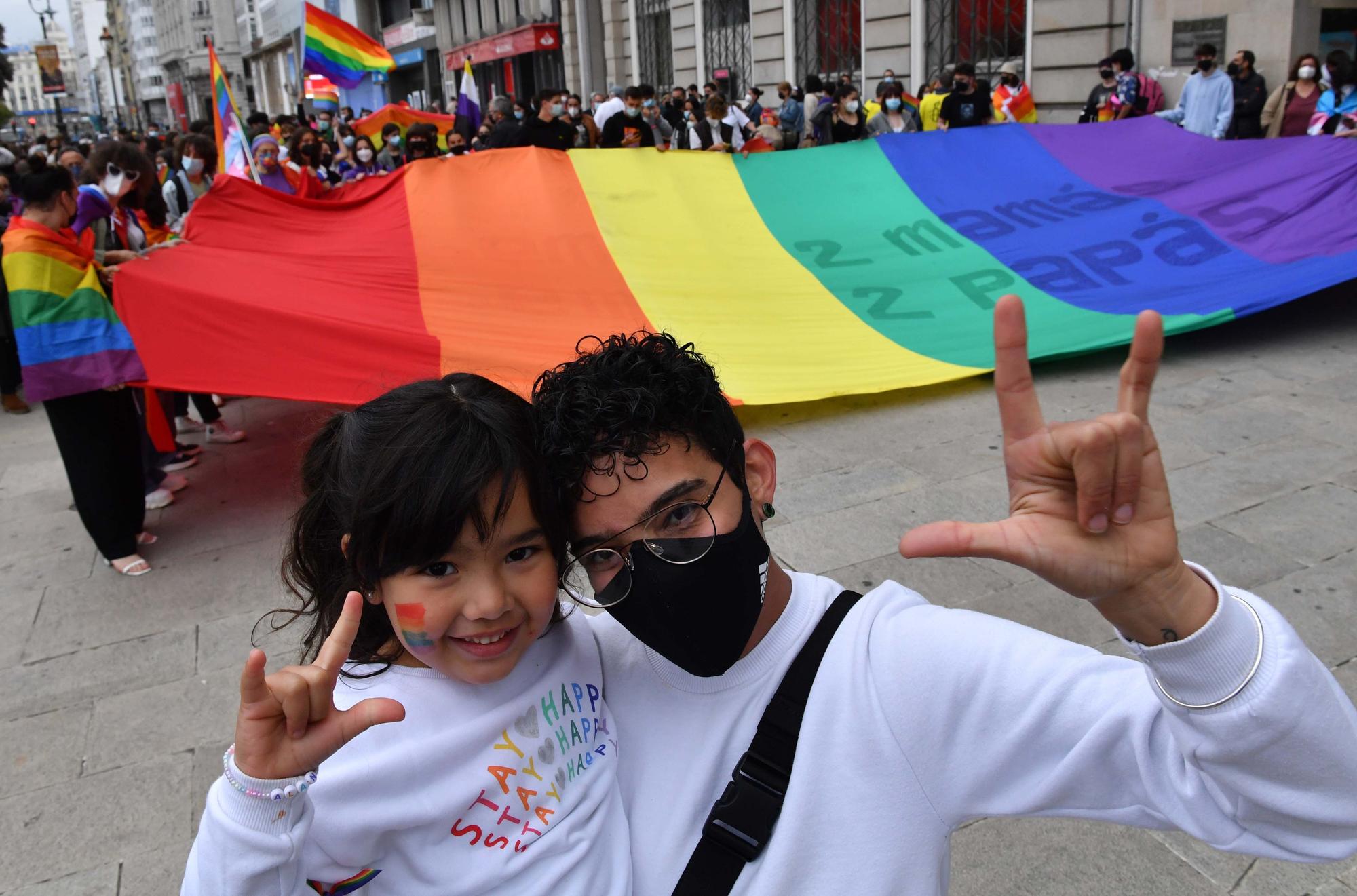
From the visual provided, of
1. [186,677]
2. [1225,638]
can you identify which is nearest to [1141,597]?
[1225,638]

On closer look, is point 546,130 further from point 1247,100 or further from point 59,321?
point 1247,100

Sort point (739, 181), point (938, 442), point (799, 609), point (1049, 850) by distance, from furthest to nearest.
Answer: point (739, 181)
point (938, 442)
point (1049, 850)
point (799, 609)

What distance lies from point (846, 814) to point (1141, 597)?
1.54 ft

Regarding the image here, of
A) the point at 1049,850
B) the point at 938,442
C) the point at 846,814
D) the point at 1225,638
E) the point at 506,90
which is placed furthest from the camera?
the point at 506,90

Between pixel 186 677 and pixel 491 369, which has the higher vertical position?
pixel 491 369

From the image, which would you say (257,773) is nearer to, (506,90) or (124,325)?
(124,325)

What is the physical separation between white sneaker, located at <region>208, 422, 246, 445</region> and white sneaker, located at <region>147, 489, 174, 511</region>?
110 cm

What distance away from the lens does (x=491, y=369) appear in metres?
5.50

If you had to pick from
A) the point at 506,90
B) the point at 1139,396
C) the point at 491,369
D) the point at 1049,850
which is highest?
the point at 506,90

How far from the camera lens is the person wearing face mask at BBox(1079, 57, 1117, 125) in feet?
38.2

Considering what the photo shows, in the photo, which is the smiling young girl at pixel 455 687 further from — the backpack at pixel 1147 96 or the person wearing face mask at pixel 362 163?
the person wearing face mask at pixel 362 163

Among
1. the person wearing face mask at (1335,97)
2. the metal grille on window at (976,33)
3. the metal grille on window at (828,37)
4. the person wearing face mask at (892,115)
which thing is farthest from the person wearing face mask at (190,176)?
the metal grille on window at (828,37)

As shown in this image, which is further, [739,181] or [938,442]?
[739,181]

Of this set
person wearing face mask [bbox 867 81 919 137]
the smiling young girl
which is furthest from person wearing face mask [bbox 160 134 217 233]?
the smiling young girl
